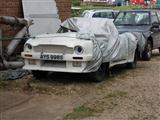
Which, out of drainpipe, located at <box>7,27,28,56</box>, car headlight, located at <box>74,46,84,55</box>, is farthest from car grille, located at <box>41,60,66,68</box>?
drainpipe, located at <box>7,27,28,56</box>

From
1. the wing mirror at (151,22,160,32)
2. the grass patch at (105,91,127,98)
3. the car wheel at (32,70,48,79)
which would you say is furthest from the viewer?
the wing mirror at (151,22,160,32)

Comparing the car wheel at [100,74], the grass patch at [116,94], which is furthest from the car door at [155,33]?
the grass patch at [116,94]

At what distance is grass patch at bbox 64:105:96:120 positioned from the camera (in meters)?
7.91

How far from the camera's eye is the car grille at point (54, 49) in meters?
10.5

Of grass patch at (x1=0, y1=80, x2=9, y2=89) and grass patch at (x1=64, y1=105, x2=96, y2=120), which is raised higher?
grass patch at (x1=64, y1=105, x2=96, y2=120)

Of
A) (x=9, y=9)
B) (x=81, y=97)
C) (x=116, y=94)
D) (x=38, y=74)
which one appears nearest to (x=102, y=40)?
(x=38, y=74)

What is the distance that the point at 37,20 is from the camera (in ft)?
50.2

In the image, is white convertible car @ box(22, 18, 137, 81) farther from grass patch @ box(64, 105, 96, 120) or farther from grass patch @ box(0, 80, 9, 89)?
grass patch @ box(64, 105, 96, 120)

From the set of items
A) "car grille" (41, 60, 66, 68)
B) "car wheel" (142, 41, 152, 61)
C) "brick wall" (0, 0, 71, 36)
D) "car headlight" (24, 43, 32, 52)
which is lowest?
"car wheel" (142, 41, 152, 61)

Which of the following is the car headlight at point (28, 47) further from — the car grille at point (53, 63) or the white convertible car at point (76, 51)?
the car grille at point (53, 63)

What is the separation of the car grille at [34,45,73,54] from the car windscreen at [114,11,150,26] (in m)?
6.49

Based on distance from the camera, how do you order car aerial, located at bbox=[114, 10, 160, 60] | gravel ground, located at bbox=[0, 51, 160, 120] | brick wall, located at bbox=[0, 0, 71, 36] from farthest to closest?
car aerial, located at bbox=[114, 10, 160, 60] < brick wall, located at bbox=[0, 0, 71, 36] < gravel ground, located at bbox=[0, 51, 160, 120]

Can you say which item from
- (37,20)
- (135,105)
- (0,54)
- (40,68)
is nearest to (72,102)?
(135,105)

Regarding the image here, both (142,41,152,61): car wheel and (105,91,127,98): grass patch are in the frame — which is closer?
(105,91,127,98): grass patch
